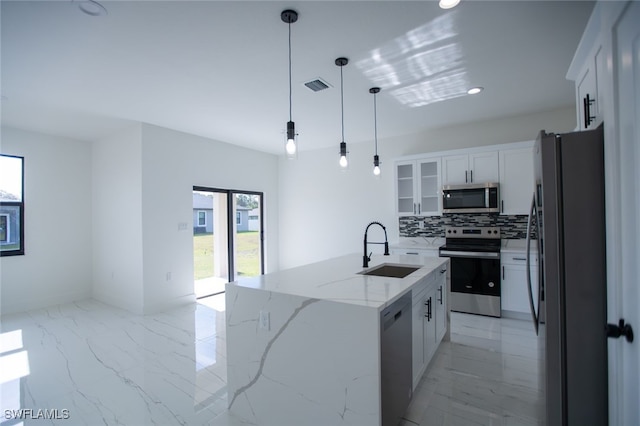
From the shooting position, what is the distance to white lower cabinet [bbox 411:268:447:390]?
221 cm

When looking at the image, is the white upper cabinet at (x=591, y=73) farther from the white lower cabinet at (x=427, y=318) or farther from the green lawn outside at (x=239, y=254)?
the green lawn outside at (x=239, y=254)

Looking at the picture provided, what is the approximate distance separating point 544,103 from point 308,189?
406cm

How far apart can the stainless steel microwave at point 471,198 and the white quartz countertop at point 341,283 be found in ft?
6.12

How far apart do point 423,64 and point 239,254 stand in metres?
4.59

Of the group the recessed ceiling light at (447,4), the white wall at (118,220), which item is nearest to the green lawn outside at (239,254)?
the white wall at (118,220)

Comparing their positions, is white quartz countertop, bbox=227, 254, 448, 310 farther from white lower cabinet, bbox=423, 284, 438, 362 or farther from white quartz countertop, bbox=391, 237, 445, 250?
white quartz countertop, bbox=391, 237, 445, 250

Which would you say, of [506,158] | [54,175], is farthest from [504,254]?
[54,175]

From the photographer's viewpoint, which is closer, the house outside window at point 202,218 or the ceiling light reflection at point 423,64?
the ceiling light reflection at point 423,64

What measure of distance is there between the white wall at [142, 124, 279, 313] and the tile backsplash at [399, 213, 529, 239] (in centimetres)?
328

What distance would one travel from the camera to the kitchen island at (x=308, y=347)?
63.1 inches

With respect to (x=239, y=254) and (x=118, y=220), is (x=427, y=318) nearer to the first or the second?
(x=239, y=254)

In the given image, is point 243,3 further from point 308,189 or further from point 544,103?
point 308,189

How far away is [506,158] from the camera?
4.17 m

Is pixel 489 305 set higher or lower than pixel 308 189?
lower
